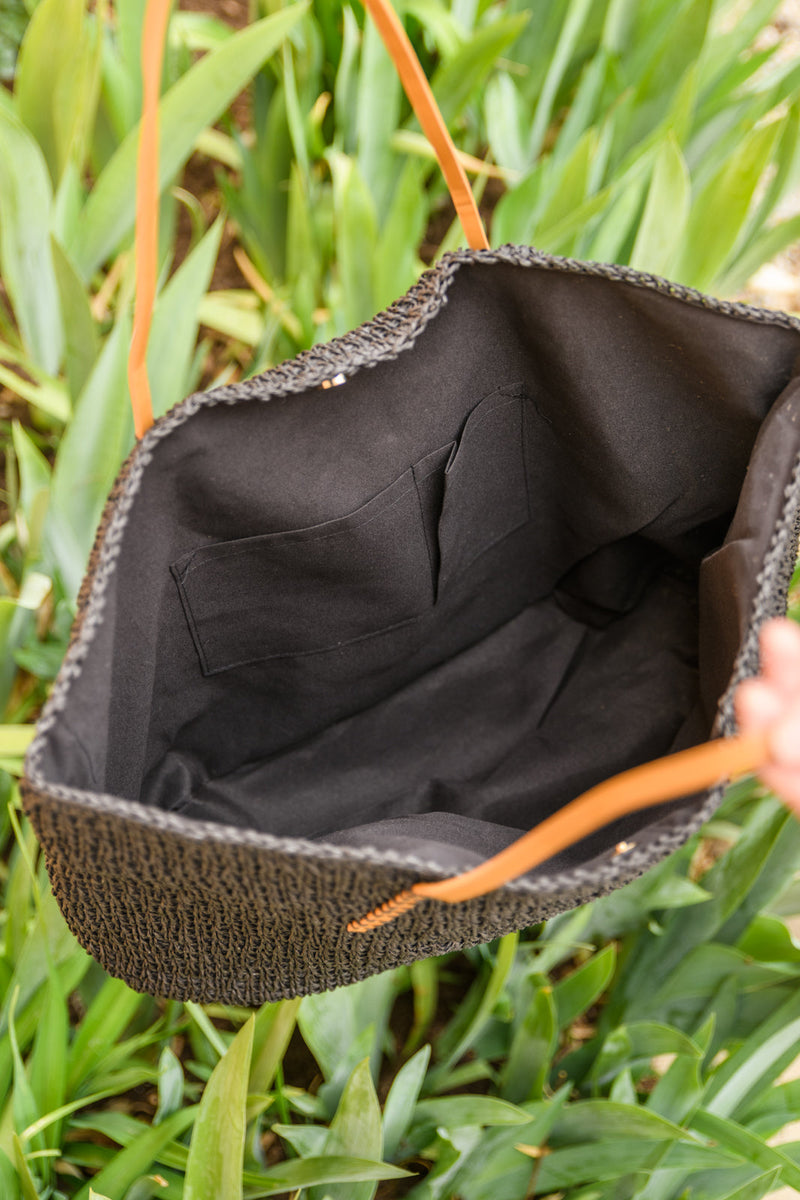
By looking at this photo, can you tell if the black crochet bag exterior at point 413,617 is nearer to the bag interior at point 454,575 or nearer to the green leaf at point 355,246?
the bag interior at point 454,575

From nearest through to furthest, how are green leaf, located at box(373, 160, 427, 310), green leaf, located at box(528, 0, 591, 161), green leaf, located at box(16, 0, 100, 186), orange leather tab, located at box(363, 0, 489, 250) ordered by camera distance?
orange leather tab, located at box(363, 0, 489, 250) < green leaf, located at box(16, 0, 100, 186) < green leaf, located at box(373, 160, 427, 310) < green leaf, located at box(528, 0, 591, 161)

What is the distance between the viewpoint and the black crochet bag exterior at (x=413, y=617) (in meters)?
0.41

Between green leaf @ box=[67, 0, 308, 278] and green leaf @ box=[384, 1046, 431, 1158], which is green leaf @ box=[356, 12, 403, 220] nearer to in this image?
green leaf @ box=[67, 0, 308, 278]

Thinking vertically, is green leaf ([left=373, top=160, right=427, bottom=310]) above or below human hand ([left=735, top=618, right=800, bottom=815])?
above

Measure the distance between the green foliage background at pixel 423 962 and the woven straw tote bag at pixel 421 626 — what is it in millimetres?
108

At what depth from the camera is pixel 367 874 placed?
38cm

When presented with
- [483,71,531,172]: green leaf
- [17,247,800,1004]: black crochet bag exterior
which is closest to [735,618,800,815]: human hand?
[17,247,800,1004]: black crochet bag exterior

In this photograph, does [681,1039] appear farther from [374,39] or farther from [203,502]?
[374,39]

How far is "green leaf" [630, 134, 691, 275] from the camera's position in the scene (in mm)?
740

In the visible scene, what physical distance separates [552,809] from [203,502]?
1.14ft

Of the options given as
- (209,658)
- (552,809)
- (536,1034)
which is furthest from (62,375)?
(536,1034)

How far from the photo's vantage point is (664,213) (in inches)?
30.1

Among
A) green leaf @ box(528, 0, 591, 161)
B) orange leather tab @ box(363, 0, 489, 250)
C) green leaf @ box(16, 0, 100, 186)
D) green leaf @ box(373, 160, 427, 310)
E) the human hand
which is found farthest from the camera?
green leaf @ box(528, 0, 591, 161)

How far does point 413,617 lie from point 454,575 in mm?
48
